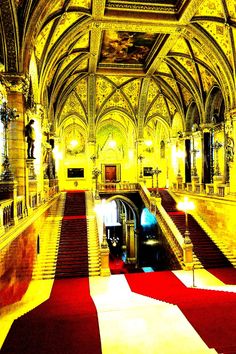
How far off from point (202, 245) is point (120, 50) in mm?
11352

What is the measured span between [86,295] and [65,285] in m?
1.25

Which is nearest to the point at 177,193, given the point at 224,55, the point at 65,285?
the point at 224,55

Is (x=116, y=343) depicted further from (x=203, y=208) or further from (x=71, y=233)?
(x=203, y=208)

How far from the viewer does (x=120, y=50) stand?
15883 millimetres

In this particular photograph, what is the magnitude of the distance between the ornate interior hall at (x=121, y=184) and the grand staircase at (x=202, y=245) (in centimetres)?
7

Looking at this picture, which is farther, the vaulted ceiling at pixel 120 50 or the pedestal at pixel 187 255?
the pedestal at pixel 187 255

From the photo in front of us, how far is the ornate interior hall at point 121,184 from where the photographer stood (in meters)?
5.29

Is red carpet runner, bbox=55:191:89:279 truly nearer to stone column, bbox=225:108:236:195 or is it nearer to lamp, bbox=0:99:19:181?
lamp, bbox=0:99:19:181

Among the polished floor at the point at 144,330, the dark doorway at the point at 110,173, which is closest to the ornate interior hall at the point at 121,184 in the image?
the polished floor at the point at 144,330

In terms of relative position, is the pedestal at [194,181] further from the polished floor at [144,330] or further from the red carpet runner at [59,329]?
the polished floor at [144,330]

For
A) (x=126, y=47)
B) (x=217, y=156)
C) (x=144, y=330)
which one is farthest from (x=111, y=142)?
(x=144, y=330)

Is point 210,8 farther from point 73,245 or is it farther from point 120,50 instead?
point 73,245

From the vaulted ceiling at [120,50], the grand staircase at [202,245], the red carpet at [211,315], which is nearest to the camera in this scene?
the red carpet at [211,315]

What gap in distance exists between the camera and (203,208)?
49.7 feet
